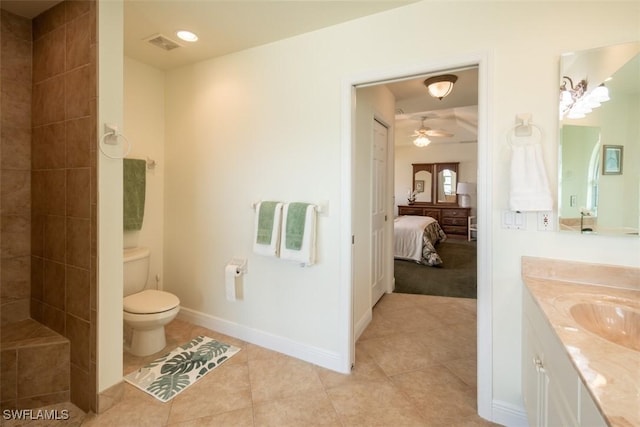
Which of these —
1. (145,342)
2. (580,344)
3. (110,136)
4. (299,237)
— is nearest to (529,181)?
(580,344)

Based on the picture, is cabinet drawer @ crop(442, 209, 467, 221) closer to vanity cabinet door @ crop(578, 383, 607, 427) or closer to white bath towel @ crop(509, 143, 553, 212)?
white bath towel @ crop(509, 143, 553, 212)

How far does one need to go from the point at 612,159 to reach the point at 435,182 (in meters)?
6.40

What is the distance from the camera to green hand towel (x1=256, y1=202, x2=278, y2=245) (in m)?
2.27

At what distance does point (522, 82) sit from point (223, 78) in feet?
7.08

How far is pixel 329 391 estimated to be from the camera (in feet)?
6.32

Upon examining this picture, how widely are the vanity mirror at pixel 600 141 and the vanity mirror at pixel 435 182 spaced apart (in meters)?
6.21

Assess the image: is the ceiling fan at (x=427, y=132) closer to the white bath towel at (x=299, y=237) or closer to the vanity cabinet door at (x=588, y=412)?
the white bath towel at (x=299, y=237)

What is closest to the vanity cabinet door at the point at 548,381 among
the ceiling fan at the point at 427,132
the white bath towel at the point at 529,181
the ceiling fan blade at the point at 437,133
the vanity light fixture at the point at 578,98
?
the white bath towel at the point at 529,181

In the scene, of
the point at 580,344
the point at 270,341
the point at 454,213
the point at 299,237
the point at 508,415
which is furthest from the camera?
the point at 454,213

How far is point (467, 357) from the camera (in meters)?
2.35

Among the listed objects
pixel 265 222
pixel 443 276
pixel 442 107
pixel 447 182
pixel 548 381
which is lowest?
pixel 443 276

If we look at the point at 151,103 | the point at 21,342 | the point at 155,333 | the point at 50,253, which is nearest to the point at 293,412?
the point at 155,333

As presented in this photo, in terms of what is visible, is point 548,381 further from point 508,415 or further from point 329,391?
point 329,391

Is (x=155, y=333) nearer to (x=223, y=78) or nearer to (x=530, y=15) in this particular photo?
(x=223, y=78)
